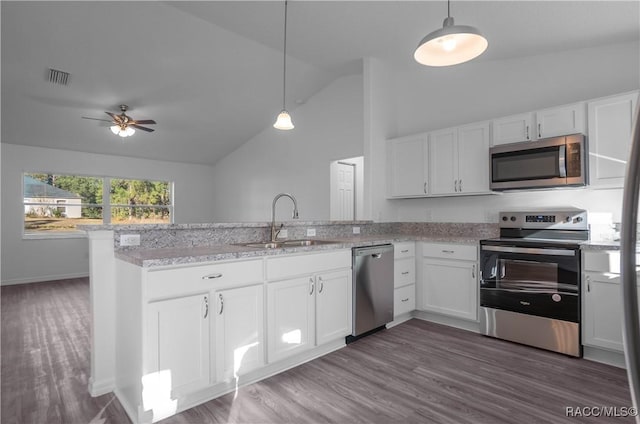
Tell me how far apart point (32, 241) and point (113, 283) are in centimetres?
528

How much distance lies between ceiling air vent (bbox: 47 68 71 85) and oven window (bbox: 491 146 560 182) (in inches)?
206

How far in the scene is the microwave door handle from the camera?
9.81 feet

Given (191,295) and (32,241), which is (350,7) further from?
(32,241)

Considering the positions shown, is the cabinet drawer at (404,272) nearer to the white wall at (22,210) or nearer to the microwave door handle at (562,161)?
the microwave door handle at (562,161)

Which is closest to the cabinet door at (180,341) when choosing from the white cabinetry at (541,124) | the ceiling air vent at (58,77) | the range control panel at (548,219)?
the range control panel at (548,219)

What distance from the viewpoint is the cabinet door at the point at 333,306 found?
2756mm

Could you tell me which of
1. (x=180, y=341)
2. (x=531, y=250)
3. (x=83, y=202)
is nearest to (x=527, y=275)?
(x=531, y=250)

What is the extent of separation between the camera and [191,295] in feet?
6.61

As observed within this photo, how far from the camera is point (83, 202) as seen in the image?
669 centimetres

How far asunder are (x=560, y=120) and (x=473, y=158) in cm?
83

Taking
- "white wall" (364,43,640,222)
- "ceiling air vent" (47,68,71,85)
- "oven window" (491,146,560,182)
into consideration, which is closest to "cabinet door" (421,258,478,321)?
"white wall" (364,43,640,222)

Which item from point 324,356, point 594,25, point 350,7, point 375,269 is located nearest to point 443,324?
point 375,269

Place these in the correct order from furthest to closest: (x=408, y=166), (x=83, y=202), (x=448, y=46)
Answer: (x=83, y=202), (x=408, y=166), (x=448, y=46)

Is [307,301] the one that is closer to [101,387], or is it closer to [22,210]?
[101,387]
